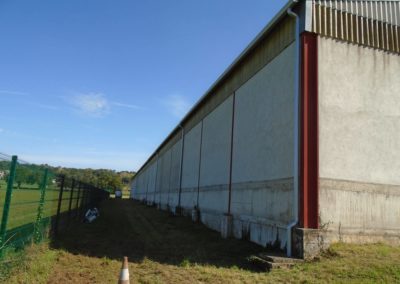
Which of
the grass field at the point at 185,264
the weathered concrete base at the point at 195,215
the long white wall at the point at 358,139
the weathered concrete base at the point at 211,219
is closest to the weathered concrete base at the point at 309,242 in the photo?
the grass field at the point at 185,264

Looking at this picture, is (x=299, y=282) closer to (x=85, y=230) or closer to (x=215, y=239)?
(x=215, y=239)

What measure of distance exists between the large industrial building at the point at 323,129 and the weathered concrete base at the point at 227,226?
0.61 meters

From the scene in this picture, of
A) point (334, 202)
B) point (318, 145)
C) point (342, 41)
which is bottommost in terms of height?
point (334, 202)

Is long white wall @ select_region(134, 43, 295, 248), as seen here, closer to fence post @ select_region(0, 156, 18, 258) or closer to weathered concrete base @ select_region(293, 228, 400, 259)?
weathered concrete base @ select_region(293, 228, 400, 259)

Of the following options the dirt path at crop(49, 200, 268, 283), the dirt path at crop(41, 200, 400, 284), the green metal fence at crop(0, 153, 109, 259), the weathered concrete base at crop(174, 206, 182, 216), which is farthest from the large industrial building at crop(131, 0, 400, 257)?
the weathered concrete base at crop(174, 206, 182, 216)

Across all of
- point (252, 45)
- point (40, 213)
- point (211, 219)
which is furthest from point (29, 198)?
point (211, 219)

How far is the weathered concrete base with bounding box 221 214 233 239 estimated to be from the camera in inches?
560

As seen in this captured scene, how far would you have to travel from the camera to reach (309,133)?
9.91 meters

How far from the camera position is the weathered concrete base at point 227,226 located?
14219mm

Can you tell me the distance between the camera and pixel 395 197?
36.7 ft

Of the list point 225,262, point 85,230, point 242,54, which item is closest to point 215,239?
point 225,262

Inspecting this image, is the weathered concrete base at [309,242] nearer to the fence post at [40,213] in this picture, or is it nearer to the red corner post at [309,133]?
the red corner post at [309,133]

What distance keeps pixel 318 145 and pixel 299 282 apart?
3737 mm

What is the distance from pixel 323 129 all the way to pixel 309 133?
62cm
